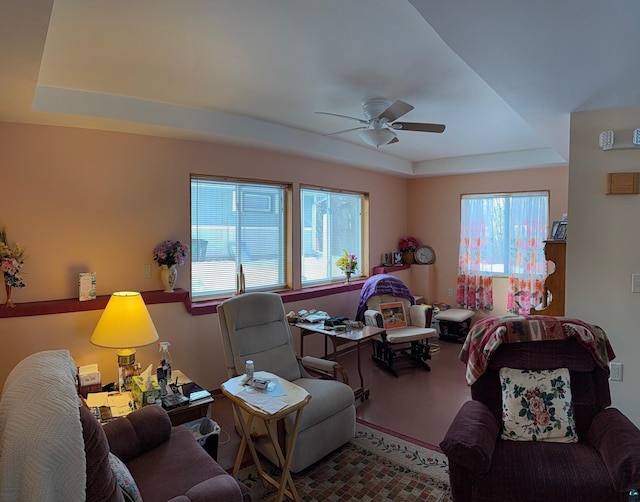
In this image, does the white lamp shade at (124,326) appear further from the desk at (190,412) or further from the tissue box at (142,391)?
the desk at (190,412)

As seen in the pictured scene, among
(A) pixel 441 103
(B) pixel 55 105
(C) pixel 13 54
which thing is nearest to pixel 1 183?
(B) pixel 55 105

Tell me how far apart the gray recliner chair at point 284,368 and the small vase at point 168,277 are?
31.2 inches

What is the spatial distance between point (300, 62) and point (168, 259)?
202cm

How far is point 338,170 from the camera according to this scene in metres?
5.35

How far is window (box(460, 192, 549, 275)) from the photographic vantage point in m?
5.61

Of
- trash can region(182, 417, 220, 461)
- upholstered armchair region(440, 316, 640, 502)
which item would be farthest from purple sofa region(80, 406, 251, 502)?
upholstered armchair region(440, 316, 640, 502)

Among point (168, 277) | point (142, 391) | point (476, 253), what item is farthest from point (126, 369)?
point (476, 253)

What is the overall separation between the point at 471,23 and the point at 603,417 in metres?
2.16

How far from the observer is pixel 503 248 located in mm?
5926

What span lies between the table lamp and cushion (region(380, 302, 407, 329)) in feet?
9.32

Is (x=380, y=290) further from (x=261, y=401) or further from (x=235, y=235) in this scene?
(x=261, y=401)

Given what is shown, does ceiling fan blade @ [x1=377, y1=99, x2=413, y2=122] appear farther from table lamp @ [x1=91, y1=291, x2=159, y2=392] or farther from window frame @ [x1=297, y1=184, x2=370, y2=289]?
table lamp @ [x1=91, y1=291, x2=159, y2=392]

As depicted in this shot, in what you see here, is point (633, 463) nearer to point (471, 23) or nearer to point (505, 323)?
point (505, 323)

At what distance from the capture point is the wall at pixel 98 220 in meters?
2.95
